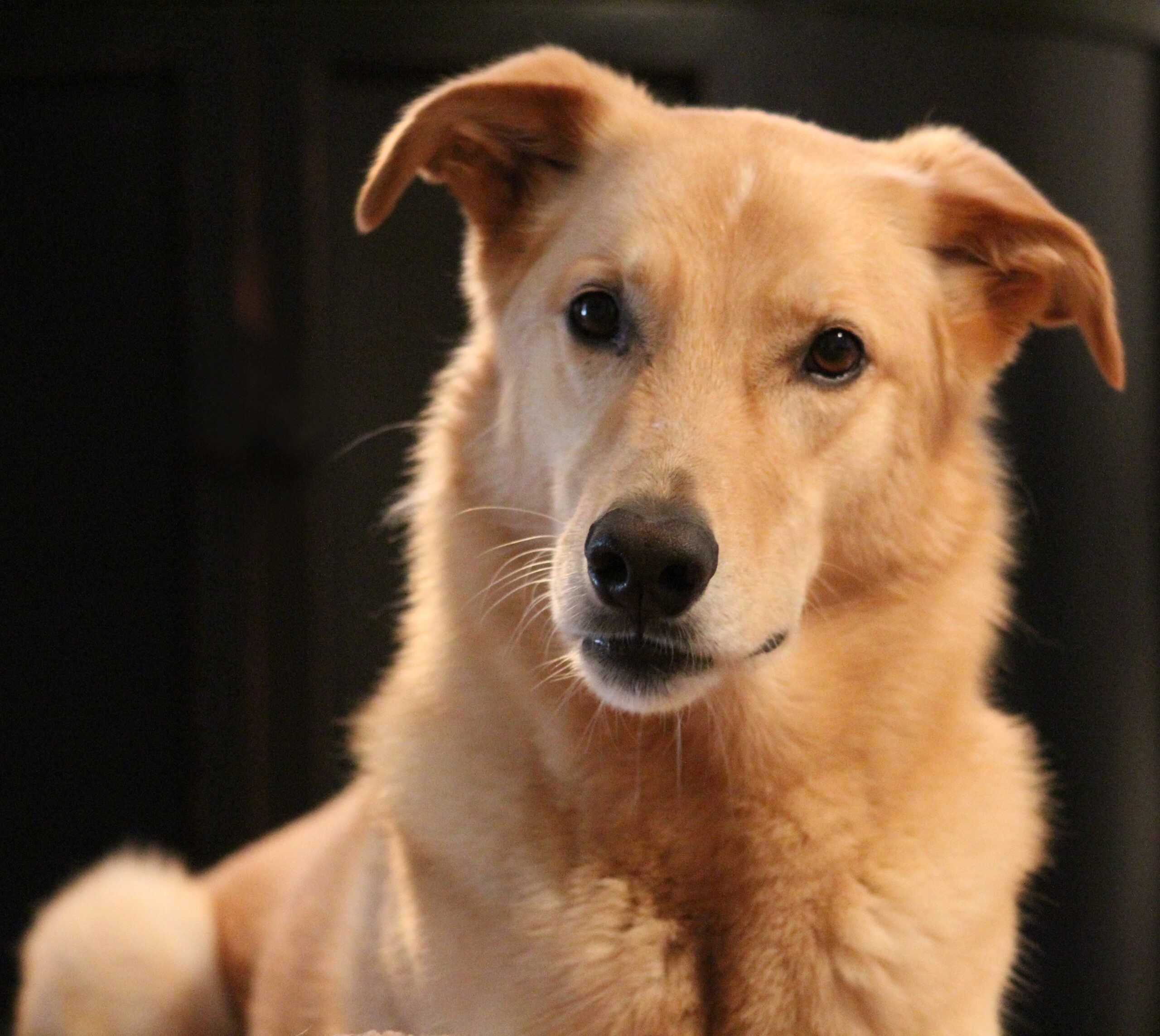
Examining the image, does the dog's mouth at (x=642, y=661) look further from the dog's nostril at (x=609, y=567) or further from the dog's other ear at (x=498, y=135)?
the dog's other ear at (x=498, y=135)

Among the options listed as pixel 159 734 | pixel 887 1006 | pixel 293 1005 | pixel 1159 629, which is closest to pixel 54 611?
pixel 159 734

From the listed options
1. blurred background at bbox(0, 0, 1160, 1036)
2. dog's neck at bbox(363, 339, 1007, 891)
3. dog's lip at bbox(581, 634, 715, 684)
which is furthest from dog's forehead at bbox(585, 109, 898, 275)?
blurred background at bbox(0, 0, 1160, 1036)

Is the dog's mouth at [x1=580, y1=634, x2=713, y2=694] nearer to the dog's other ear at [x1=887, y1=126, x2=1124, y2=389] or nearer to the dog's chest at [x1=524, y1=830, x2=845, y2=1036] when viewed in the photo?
the dog's chest at [x1=524, y1=830, x2=845, y2=1036]

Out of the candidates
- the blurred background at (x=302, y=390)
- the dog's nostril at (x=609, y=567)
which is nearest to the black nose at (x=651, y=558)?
the dog's nostril at (x=609, y=567)

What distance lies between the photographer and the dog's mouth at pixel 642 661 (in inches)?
49.3

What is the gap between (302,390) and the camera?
9.46ft

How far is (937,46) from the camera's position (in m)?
2.82

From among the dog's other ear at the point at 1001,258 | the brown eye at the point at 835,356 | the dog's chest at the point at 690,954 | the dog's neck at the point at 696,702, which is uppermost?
the dog's other ear at the point at 1001,258

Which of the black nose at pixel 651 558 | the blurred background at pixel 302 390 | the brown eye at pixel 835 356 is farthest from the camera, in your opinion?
the blurred background at pixel 302 390

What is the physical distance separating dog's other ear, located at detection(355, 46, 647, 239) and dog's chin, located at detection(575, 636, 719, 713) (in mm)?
579

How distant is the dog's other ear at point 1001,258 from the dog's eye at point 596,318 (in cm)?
43

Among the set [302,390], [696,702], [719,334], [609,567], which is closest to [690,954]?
[696,702]

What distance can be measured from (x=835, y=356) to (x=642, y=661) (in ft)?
1.38

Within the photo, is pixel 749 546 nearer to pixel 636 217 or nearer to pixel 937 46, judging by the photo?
pixel 636 217
